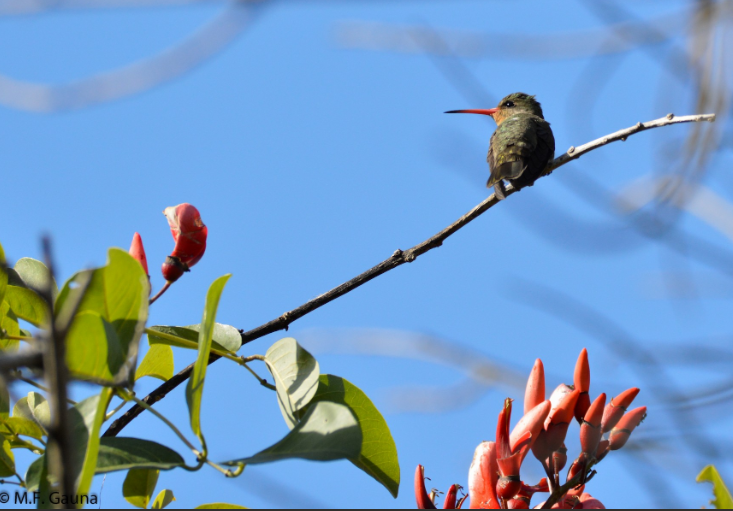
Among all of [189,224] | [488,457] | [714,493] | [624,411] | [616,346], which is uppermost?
[616,346]

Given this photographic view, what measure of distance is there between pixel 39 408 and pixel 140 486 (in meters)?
0.32

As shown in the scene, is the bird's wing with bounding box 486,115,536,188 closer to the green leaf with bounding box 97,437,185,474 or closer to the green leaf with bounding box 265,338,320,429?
the green leaf with bounding box 265,338,320,429

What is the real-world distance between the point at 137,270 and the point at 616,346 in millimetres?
4022

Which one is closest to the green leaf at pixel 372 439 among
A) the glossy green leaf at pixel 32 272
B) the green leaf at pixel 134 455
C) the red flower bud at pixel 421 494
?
the red flower bud at pixel 421 494

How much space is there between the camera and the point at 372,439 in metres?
1.57

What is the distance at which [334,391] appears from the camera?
1.60m

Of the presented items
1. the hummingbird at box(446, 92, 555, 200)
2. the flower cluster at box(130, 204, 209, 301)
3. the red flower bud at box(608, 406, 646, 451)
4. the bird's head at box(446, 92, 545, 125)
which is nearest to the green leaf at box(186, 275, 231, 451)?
the flower cluster at box(130, 204, 209, 301)

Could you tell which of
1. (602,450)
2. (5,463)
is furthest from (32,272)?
(602,450)

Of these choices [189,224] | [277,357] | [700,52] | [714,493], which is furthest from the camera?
[700,52]

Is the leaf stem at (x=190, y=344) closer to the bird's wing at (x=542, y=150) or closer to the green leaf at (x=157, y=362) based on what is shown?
the green leaf at (x=157, y=362)

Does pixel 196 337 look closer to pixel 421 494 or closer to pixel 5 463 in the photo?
pixel 5 463

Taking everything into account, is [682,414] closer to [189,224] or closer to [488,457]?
[488,457]

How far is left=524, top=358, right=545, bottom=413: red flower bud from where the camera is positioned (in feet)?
5.30

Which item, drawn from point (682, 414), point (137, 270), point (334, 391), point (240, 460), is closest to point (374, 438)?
point (334, 391)
